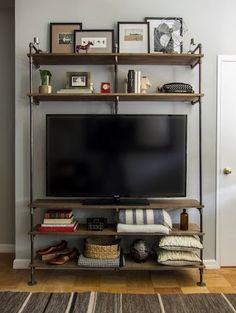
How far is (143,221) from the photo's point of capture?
2.76 metres

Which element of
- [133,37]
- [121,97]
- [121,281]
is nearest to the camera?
[121,281]

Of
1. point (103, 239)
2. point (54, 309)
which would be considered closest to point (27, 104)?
point (103, 239)

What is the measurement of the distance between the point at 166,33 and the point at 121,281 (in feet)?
7.32

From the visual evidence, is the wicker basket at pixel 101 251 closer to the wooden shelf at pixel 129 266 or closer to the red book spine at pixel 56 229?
the wooden shelf at pixel 129 266

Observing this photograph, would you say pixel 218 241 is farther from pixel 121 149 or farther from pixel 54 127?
pixel 54 127

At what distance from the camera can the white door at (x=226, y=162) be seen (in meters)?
3.11

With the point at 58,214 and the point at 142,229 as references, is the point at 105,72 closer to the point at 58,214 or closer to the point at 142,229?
the point at 58,214

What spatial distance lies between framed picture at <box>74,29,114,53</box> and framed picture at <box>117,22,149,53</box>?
3.6 inches

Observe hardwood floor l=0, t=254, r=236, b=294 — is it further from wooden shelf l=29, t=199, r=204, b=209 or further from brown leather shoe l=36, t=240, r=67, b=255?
wooden shelf l=29, t=199, r=204, b=209

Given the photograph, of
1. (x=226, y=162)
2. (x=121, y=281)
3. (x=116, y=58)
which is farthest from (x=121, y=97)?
(x=121, y=281)

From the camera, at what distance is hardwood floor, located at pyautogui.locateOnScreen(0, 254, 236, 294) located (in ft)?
8.82

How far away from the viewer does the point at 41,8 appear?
3074 mm

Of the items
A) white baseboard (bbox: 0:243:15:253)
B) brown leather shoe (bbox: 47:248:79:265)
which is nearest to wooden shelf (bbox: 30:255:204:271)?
brown leather shoe (bbox: 47:248:79:265)

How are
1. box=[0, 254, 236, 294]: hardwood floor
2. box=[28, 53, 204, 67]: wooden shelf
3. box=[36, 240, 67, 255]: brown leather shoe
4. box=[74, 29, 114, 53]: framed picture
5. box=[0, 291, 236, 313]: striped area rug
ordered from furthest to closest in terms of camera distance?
box=[74, 29, 114, 53]: framed picture, box=[36, 240, 67, 255]: brown leather shoe, box=[28, 53, 204, 67]: wooden shelf, box=[0, 254, 236, 294]: hardwood floor, box=[0, 291, 236, 313]: striped area rug
